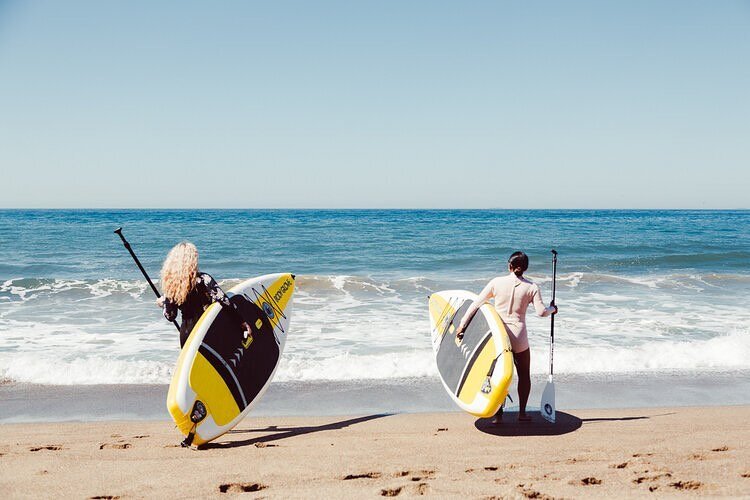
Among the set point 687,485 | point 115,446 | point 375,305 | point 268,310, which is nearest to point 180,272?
point 115,446

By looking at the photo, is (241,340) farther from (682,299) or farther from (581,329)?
(682,299)

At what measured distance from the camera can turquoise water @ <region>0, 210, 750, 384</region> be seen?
6762 millimetres

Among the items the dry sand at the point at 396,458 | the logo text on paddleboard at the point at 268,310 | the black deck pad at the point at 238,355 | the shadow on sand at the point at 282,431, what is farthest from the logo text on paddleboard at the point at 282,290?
the shadow on sand at the point at 282,431

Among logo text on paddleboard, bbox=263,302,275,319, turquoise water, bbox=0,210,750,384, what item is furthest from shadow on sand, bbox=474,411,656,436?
logo text on paddleboard, bbox=263,302,275,319

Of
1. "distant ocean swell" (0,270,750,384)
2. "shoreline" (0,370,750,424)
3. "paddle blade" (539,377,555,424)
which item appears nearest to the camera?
"paddle blade" (539,377,555,424)

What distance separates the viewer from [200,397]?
13.2 ft

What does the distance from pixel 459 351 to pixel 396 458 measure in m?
1.46

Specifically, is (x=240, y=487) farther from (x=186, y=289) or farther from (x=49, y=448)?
(x=49, y=448)

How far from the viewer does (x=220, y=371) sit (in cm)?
436

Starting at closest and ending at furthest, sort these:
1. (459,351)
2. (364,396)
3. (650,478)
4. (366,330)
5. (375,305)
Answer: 1. (650,478)
2. (459,351)
3. (364,396)
4. (366,330)
5. (375,305)

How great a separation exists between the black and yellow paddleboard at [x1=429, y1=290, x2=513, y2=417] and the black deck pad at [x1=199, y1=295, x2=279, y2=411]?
5.61 feet

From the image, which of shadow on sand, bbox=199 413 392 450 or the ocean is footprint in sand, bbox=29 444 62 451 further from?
the ocean

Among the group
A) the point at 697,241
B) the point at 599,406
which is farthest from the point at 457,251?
the point at 599,406

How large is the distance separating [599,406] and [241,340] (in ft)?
11.5
